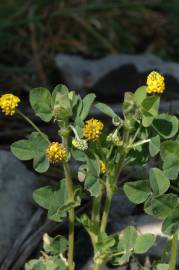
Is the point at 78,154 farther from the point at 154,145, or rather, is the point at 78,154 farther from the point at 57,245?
the point at 57,245

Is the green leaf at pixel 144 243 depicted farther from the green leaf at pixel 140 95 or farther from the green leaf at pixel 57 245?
the green leaf at pixel 140 95

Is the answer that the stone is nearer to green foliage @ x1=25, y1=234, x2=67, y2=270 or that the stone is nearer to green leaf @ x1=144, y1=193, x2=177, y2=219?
green foliage @ x1=25, y1=234, x2=67, y2=270

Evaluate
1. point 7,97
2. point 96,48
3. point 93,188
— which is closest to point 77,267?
point 93,188

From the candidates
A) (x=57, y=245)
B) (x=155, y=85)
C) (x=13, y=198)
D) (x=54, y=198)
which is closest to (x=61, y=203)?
(x=54, y=198)

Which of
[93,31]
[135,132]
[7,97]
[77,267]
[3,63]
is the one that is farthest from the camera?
[93,31]

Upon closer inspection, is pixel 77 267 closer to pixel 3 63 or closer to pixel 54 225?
pixel 54 225

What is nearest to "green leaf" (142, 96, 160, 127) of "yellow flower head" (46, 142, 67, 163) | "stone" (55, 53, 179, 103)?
"yellow flower head" (46, 142, 67, 163)
